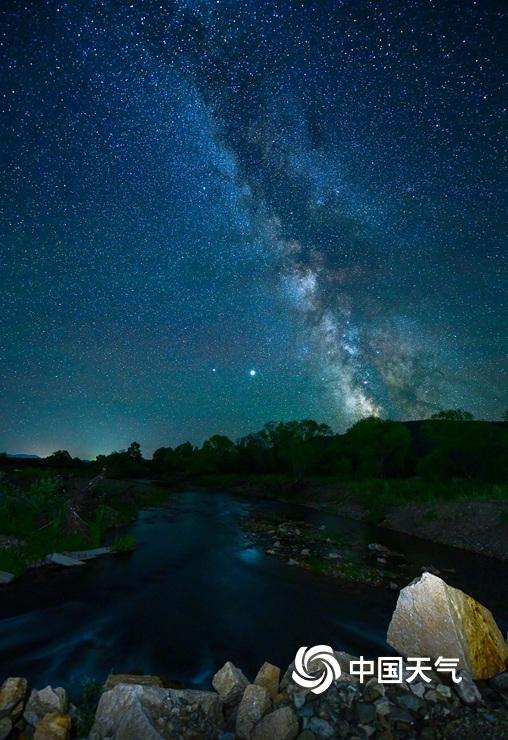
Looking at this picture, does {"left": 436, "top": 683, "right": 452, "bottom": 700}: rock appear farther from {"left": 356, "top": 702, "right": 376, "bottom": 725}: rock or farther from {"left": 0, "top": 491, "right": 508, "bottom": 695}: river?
{"left": 0, "top": 491, "right": 508, "bottom": 695}: river

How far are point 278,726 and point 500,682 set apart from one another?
169 inches

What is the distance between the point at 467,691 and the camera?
6.38 m

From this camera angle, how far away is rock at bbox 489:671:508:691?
6.83 m

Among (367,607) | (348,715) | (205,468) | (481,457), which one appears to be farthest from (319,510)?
(205,468)

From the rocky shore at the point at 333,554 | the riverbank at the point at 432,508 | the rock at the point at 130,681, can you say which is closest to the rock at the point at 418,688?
the rock at the point at 130,681

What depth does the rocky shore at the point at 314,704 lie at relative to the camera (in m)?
5.68

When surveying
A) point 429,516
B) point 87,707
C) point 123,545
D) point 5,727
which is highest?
point 429,516

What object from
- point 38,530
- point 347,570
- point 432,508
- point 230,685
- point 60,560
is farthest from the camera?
A: point 432,508

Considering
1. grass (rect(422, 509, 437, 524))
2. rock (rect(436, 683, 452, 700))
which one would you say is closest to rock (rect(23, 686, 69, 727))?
rock (rect(436, 683, 452, 700))

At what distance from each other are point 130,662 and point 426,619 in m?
7.03

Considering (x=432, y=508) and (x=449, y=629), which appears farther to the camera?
(x=432, y=508)

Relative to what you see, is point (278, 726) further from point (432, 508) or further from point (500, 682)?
point (432, 508)

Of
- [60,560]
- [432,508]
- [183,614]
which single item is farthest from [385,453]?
[183,614]

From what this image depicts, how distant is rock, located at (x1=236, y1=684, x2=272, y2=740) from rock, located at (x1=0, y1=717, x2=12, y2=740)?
364 cm
